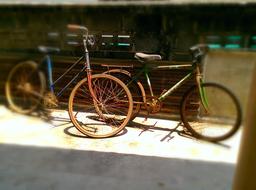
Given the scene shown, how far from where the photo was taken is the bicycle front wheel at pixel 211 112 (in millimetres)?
2578

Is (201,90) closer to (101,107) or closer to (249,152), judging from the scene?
(101,107)

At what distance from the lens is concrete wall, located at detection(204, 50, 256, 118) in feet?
6.95

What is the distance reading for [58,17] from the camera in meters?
2.55

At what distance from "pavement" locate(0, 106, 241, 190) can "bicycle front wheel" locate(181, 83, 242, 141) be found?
0.31 feet

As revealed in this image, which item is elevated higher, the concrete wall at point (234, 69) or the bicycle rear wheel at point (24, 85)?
the concrete wall at point (234, 69)

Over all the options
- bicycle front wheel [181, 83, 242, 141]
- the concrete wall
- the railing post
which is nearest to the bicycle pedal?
bicycle front wheel [181, 83, 242, 141]

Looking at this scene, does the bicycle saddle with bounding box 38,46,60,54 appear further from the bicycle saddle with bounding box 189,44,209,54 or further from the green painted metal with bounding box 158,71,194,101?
the green painted metal with bounding box 158,71,194,101

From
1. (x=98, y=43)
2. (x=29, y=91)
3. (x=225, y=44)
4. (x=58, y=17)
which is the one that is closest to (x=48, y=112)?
(x=29, y=91)

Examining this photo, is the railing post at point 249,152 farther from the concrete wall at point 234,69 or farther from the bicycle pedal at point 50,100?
the bicycle pedal at point 50,100

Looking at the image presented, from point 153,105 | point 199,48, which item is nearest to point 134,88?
point 153,105

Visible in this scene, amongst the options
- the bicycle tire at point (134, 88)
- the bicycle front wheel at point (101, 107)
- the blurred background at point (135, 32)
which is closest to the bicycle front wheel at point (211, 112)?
the blurred background at point (135, 32)

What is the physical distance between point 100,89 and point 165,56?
87cm

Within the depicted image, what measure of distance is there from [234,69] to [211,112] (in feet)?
2.34

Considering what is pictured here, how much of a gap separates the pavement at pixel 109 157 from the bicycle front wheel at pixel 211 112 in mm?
96
